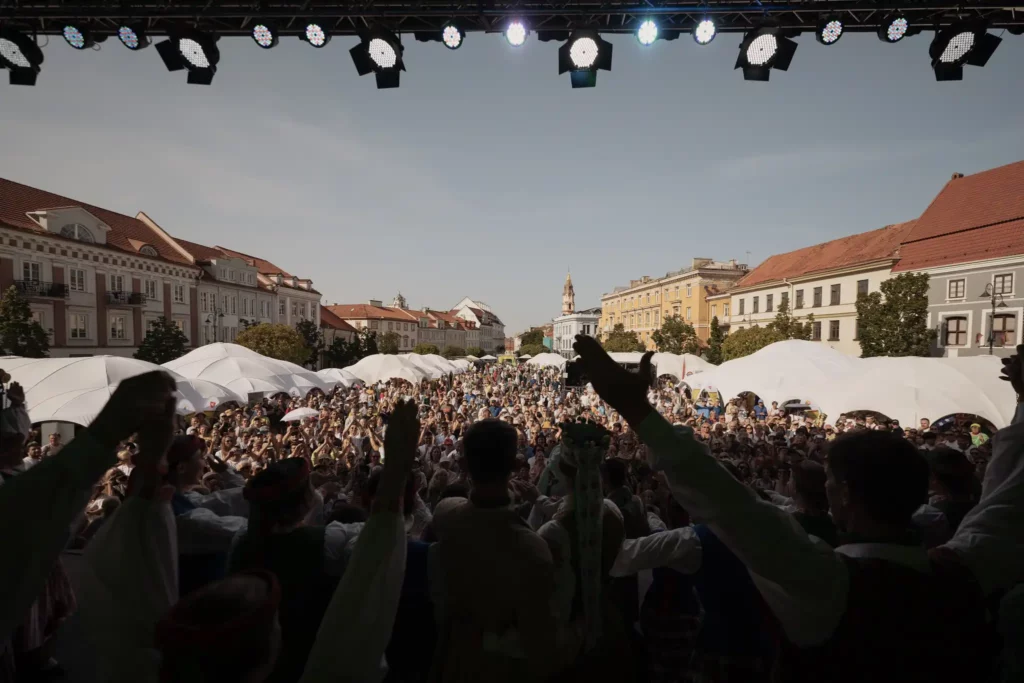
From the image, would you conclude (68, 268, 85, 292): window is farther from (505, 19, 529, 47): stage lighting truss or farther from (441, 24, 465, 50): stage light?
(505, 19, 529, 47): stage lighting truss

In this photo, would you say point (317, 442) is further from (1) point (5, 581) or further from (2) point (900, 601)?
(2) point (900, 601)

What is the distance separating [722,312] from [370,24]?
4956 centimetres

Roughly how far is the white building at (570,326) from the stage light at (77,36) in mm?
101313

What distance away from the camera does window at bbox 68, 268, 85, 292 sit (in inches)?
1134

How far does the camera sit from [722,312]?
49500 millimetres

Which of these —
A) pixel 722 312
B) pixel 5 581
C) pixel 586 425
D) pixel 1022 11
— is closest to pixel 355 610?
pixel 5 581

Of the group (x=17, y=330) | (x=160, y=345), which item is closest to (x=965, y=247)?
(x=160, y=345)

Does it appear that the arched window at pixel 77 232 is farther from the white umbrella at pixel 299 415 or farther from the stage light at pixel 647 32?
the stage light at pixel 647 32

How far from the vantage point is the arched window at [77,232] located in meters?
28.8

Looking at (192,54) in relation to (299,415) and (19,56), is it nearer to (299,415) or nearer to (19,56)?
(19,56)

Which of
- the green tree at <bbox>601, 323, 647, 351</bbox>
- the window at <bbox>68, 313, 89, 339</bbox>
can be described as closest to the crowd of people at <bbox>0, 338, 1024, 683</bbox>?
the window at <bbox>68, 313, 89, 339</bbox>

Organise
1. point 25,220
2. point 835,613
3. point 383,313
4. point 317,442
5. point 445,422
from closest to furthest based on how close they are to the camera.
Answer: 1. point 835,613
2. point 317,442
3. point 445,422
4. point 25,220
5. point 383,313

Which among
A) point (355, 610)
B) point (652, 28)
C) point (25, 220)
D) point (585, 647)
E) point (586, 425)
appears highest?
point (25, 220)

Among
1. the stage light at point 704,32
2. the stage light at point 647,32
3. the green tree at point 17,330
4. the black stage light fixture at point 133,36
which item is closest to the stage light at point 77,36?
the black stage light fixture at point 133,36
